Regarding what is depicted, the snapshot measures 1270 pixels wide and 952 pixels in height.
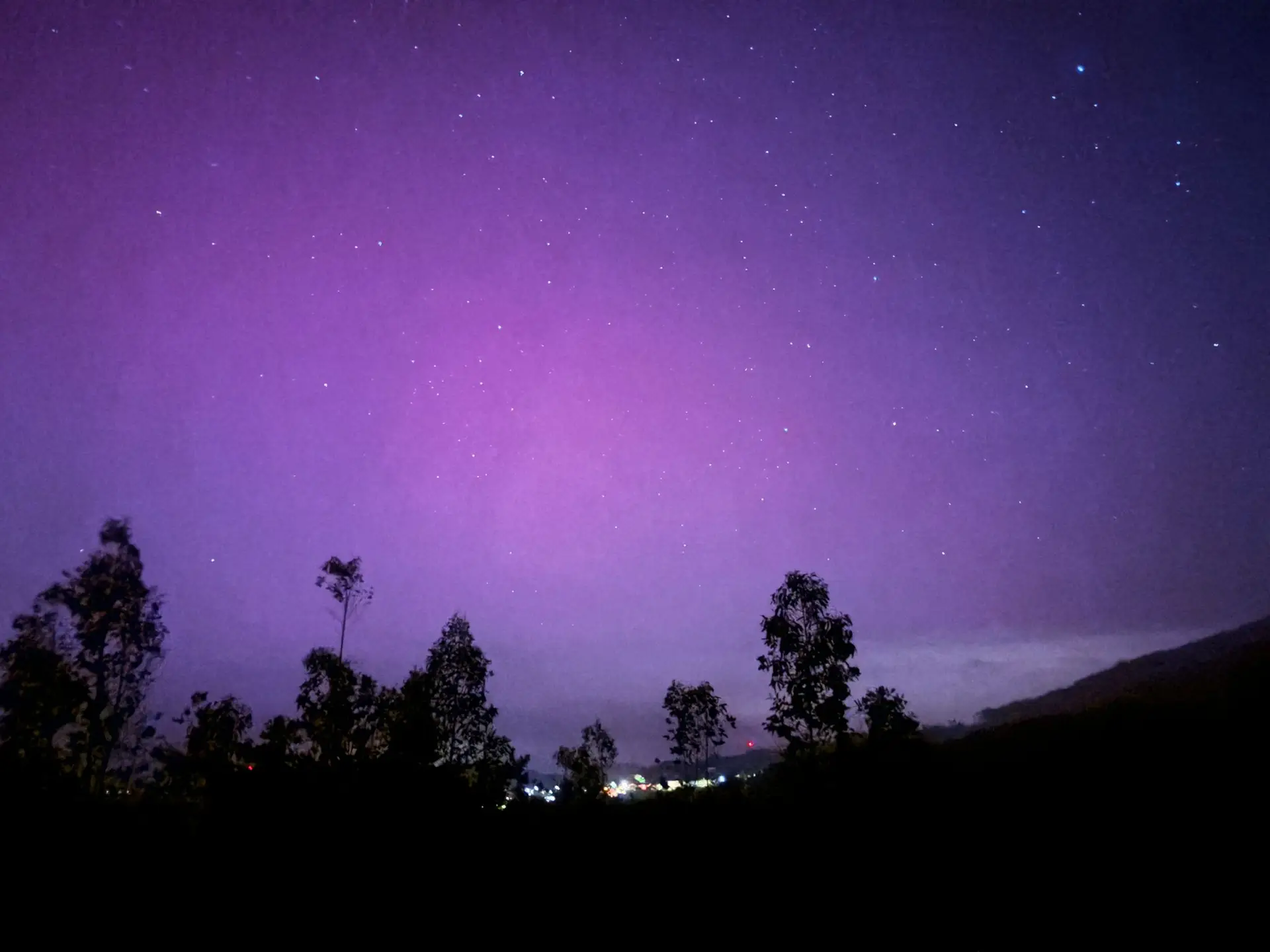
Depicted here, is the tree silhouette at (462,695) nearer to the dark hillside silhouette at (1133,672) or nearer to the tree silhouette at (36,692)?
the tree silhouette at (36,692)

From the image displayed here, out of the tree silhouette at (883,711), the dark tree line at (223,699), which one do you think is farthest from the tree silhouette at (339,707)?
the tree silhouette at (883,711)

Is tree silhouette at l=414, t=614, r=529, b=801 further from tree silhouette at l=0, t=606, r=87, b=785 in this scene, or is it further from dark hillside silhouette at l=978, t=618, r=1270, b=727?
dark hillside silhouette at l=978, t=618, r=1270, b=727

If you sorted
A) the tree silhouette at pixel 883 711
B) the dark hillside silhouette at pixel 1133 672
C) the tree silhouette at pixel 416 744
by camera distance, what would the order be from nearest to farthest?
the tree silhouette at pixel 416 744 < the tree silhouette at pixel 883 711 < the dark hillside silhouette at pixel 1133 672

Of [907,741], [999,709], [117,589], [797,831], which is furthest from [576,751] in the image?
[999,709]

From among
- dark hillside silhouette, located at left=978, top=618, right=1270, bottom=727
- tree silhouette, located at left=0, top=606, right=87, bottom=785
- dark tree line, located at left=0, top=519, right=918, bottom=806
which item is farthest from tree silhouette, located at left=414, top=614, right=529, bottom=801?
dark hillside silhouette, located at left=978, top=618, right=1270, bottom=727

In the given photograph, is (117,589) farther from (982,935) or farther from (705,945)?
(982,935)

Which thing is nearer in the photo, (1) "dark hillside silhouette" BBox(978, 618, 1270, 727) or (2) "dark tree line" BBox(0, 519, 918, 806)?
(2) "dark tree line" BBox(0, 519, 918, 806)

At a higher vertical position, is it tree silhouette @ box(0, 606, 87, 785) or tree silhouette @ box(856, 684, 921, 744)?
tree silhouette @ box(0, 606, 87, 785)

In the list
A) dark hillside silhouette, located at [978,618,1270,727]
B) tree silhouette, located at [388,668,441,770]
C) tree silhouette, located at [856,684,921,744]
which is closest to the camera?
tree silhouette, located at [388,668,441,770]

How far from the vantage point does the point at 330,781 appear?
436 inches

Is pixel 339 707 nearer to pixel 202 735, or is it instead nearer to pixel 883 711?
pixel 202 735

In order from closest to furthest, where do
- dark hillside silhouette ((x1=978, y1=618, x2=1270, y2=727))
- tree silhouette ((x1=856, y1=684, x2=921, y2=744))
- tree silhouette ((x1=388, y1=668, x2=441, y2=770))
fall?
tree silhouette ((x1=388, y1=668, x2=441, y2=770)) → tree silhouette ((x1=856, y1=684, x2=921, y2=744)) → dark hillside silhouette ((x1=978, y1=618, x2=1270, y2=727))

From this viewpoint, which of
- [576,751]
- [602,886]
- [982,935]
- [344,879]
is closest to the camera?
[344,879]

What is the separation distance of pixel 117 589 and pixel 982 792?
136 feet
